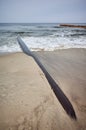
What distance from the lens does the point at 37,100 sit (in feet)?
8.27

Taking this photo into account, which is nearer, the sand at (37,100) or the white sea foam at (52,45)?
the sand at (37,100)

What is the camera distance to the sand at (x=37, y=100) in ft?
6.51

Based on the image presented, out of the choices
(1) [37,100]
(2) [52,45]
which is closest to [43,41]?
(2) [52,45]

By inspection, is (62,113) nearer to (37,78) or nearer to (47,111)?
(47,111)

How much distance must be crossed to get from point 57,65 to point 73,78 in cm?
127

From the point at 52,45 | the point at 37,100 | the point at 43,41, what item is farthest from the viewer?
the point at 43,41

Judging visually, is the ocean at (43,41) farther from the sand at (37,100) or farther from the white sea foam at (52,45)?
the sand at (37,100)

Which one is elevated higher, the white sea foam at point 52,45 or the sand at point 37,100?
the sand at point 37,100

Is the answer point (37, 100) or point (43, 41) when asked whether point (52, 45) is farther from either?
point (37, 100)

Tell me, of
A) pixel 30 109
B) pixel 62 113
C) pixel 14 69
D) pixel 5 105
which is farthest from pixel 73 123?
pixel 14 69

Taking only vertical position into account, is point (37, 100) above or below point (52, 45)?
above

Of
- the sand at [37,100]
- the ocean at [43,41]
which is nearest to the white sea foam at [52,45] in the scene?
the ocean at [43,41]

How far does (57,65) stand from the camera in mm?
4828

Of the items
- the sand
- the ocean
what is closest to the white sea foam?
the ocean
